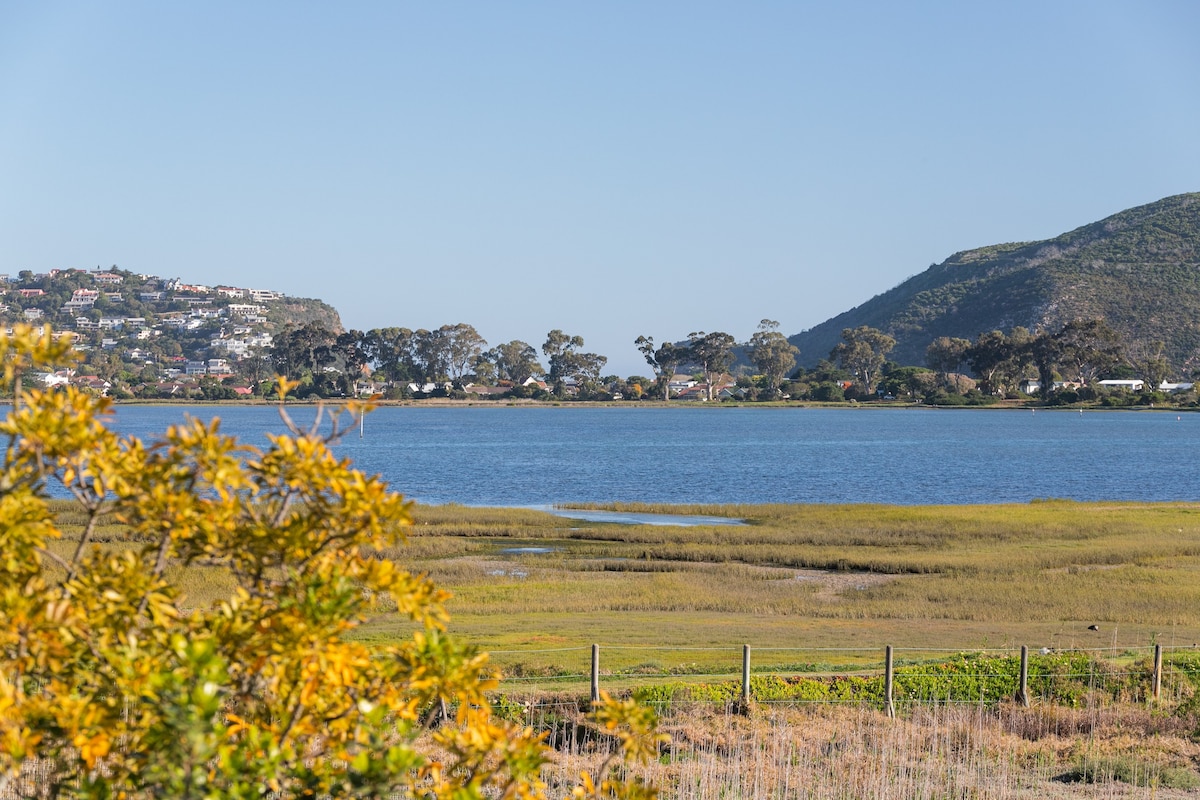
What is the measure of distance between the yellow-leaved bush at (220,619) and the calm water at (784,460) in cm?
5914

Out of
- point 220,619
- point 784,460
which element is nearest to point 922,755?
point 220,619

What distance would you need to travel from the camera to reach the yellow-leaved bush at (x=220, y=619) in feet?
13.6

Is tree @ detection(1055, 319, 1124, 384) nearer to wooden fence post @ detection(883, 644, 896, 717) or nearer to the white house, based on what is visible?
the white house

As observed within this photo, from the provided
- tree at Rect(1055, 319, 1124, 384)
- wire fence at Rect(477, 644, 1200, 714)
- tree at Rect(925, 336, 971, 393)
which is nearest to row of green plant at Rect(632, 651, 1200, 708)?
wire fence at Rect(477, 644, 1200, 714)

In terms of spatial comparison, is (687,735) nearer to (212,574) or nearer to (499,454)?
(212,574)

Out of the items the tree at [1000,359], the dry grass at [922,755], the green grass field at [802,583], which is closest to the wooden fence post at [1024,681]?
the dry grass at [922,755]

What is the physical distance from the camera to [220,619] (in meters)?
4.43

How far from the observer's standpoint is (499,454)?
101812 millimetres

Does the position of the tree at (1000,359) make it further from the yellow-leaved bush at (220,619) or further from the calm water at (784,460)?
the yellow-leaved bush at (220,619)

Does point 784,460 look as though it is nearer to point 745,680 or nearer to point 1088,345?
point 745,680

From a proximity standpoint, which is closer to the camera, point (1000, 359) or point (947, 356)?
point (1000, 359)

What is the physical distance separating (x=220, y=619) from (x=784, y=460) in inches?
3607

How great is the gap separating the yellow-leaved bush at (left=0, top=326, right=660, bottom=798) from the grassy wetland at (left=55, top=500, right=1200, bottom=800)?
1.29 m

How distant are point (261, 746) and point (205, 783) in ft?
0.73
